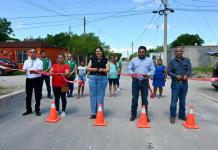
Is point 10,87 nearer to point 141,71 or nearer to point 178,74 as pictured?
point 141,71

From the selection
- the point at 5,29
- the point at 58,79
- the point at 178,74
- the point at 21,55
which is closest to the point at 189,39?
the point at 5,29

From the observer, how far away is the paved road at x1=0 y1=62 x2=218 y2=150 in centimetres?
613

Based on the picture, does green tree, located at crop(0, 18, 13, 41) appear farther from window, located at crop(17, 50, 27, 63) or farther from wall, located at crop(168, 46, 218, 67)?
wall, located at crop(168, 46, 218, 67)

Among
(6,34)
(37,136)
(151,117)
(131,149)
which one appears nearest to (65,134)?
A: (37,136)

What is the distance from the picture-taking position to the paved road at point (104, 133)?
20.1ft

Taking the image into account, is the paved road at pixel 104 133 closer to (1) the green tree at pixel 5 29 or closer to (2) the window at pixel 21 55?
(2) the window at pixel 21 55

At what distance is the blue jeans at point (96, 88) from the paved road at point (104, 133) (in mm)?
461

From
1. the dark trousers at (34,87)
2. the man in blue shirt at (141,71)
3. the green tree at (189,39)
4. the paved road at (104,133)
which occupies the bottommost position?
the paved road at (104,133)

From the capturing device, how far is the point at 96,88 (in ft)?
28.0

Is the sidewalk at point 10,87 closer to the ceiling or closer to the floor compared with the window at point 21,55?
closer to the floor

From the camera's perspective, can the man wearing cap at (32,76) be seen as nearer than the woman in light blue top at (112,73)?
Yes

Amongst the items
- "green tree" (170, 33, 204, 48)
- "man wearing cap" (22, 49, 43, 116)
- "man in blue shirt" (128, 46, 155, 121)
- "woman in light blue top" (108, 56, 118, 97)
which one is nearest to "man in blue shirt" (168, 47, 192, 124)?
"man in blue shirt" (128, 46, 155, 121)

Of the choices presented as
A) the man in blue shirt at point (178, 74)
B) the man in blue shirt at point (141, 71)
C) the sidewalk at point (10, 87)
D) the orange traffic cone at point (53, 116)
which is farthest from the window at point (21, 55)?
the man in blue shirt at point (178, 74)

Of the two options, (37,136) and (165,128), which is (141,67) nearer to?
(165,128)
